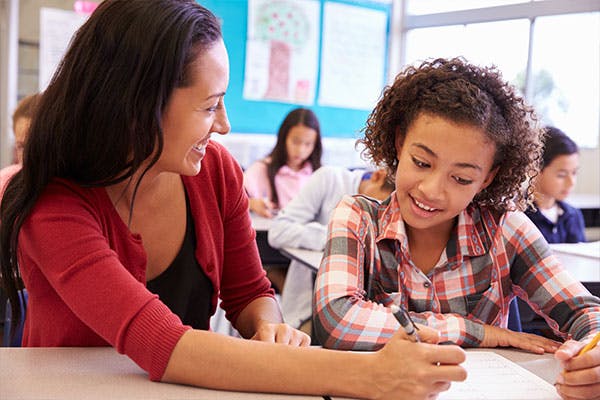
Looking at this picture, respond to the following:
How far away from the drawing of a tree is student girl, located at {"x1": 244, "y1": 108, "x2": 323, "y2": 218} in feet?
3.03

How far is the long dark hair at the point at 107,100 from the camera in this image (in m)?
1.03

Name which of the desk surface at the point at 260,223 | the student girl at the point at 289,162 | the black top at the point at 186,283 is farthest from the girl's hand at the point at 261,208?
the black top at the point at 186,283

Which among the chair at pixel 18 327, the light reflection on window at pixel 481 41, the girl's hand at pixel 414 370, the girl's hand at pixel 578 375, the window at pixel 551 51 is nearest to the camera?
the girl's hand at pixel 414 370

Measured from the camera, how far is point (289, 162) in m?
4.29

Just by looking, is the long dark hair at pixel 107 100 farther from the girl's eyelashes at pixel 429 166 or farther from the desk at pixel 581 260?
the desk at pixel 581 260

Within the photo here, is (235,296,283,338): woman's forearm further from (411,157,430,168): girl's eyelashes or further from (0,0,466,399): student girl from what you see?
(411,157,430,168): girl's eyelashes

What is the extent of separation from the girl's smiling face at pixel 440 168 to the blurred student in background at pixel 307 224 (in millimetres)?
1034

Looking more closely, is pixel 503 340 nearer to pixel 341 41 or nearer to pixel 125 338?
pixel 125 338

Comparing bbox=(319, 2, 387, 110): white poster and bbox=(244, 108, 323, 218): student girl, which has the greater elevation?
bbox=(319, 2, 387, 110): white poster

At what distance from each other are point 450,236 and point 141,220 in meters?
0.64

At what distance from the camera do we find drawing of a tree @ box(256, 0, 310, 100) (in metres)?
5.00

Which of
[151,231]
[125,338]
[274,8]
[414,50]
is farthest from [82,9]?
[125,338]

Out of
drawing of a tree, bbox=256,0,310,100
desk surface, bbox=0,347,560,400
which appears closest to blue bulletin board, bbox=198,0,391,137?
drawing of a tree, bbox=256,0,310,100

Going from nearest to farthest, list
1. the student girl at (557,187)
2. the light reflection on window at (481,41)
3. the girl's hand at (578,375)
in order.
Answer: the girl's hand at (578,375) → the student girl at (557,187) → the light reflection on window at (481,41)
